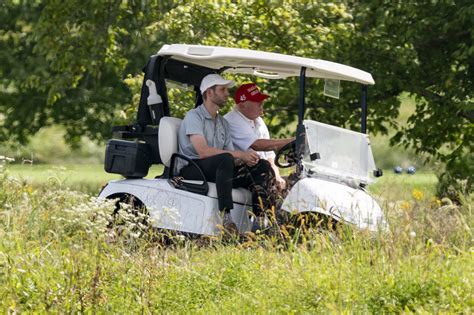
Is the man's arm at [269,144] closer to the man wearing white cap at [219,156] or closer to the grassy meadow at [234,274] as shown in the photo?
the man wearing white cap at [219,156]

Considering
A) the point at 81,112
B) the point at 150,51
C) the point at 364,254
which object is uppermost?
the point at 364,254

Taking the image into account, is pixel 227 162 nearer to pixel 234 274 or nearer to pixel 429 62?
pixel 234 274

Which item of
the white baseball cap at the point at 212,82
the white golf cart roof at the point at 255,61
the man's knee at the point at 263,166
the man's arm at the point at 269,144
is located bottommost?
the man's knee at the point at 263,166

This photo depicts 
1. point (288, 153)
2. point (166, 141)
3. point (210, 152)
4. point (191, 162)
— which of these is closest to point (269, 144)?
point (288, 153)

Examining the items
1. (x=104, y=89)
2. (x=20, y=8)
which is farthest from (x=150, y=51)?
(x=20, y=8)

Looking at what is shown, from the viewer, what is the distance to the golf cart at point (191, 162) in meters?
8.67

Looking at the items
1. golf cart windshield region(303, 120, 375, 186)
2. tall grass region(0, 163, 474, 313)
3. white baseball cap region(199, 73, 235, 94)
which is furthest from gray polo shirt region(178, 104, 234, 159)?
tall grass region(0, 163, 474, 313)

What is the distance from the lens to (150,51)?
1886 centimetres

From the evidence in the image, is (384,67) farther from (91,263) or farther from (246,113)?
(91,263)

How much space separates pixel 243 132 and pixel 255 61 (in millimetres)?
596

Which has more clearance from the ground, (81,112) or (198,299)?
(198,299)

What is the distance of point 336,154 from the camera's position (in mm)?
9211

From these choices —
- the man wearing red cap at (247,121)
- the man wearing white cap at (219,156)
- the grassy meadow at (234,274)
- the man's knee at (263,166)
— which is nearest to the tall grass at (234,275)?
the grassy meadow at (234,274)

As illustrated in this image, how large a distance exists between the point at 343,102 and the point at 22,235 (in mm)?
6628
